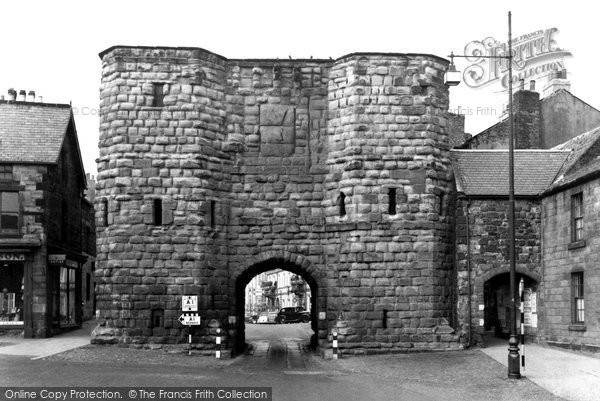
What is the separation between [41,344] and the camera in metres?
27.8

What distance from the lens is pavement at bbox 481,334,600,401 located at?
709 inches

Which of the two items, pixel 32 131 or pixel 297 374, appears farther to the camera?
pixel 32 131

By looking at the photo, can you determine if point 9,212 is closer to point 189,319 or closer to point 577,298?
point 189,319

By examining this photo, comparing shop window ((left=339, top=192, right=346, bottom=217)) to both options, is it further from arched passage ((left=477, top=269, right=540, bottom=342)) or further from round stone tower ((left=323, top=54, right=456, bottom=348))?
arched passage ((left=477, top=269, right=540, bottom=342))

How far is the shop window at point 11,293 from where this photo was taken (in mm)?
30734

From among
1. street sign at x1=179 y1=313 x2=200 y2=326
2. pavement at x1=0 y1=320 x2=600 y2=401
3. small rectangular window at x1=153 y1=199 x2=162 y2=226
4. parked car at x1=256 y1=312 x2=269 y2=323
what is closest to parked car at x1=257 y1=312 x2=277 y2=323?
parked car at x1=256 y1=312 x2=269 y2=323

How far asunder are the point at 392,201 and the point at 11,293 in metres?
14.9

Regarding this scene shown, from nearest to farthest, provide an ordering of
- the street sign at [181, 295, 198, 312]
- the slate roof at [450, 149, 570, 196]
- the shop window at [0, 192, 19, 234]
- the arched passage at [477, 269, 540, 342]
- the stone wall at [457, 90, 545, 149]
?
the street sign at [181, 295, 198, 312], the arched passage at [477, 269, 540, 342], the slate roof at [450, 149, 570, 196], the shop window at [0, 192, 19, 234], the stone wall at [457, 90, 545, 149]

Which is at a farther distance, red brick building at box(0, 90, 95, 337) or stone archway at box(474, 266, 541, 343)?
red brick building at box(0, 90, 95, 337)

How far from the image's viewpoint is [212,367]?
2319cm

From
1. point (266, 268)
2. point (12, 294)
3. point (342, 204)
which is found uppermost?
point (342, 204)

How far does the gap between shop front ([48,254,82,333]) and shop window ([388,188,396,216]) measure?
506 inches

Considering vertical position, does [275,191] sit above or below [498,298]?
above

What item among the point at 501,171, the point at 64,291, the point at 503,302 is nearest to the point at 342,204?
the point at 501,171
